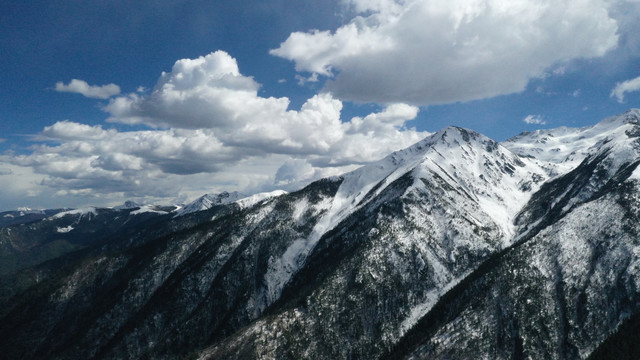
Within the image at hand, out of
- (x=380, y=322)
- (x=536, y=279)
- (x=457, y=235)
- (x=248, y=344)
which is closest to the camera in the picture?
(x=536, y=279)

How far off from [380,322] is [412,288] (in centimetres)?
2375

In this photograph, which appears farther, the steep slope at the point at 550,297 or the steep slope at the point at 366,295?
the steep slope at the point at 366,295

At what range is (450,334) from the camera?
419 feet

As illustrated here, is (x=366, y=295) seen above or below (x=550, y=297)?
below

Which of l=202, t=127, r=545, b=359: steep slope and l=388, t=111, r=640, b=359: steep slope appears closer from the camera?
l=388, t=111, r=640, b=359: steep slope

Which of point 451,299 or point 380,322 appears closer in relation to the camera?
point 451,299

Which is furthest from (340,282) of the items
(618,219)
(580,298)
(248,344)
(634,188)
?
(634,188)

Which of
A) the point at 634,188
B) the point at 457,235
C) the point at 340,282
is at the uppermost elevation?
the point at 634,188

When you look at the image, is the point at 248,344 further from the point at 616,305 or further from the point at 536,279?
the point at 616,305

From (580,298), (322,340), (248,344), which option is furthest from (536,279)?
(248,344)

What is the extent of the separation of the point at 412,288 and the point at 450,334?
152 ft

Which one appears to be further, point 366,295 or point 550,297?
point 366,295

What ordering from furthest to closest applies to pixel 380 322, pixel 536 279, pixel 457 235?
1. pixel 457 235
2. pixel 380 322
3. pixel 536 279

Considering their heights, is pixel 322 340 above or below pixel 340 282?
below
